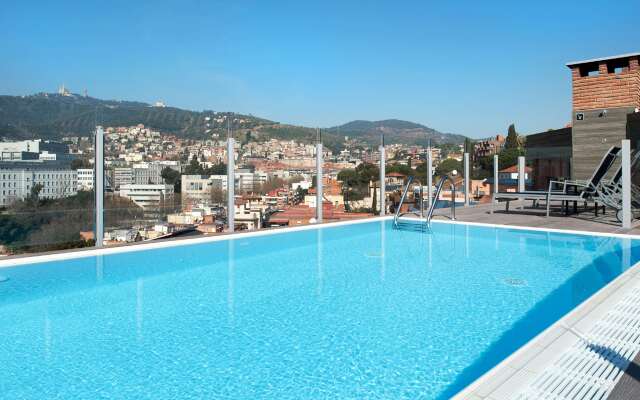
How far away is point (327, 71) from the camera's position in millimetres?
24391

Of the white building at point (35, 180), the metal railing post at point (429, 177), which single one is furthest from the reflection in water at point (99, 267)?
the metal railing post at point (429, 177)

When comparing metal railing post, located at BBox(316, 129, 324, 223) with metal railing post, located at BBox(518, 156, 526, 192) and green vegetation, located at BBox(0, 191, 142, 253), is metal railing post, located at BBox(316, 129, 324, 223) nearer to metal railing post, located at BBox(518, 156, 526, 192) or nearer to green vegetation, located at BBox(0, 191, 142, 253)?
green vegetation, located at BBox(0, 191, 142, 253)

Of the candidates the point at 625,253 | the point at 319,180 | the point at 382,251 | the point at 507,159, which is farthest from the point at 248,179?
the point at 507,159

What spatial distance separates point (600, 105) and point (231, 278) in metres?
13.9

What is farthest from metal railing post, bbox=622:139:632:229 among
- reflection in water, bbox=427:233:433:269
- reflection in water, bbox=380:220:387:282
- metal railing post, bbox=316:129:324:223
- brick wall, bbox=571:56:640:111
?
brick wall, bbox=571:56:640:111

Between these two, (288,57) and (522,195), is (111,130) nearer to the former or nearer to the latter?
(522,195)

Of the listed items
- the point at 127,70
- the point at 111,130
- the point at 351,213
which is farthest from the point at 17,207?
the point at 127,70

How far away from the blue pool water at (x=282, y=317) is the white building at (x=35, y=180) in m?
1.06

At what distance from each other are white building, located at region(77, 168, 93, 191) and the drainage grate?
20.0 ft

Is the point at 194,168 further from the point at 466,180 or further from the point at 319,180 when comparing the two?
the point at 466,180

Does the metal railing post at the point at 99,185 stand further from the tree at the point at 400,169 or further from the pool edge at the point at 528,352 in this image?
the tree at the point at 400,169

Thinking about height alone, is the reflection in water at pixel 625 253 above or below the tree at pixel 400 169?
below

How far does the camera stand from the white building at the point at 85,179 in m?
6.42

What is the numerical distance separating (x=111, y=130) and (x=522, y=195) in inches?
318
